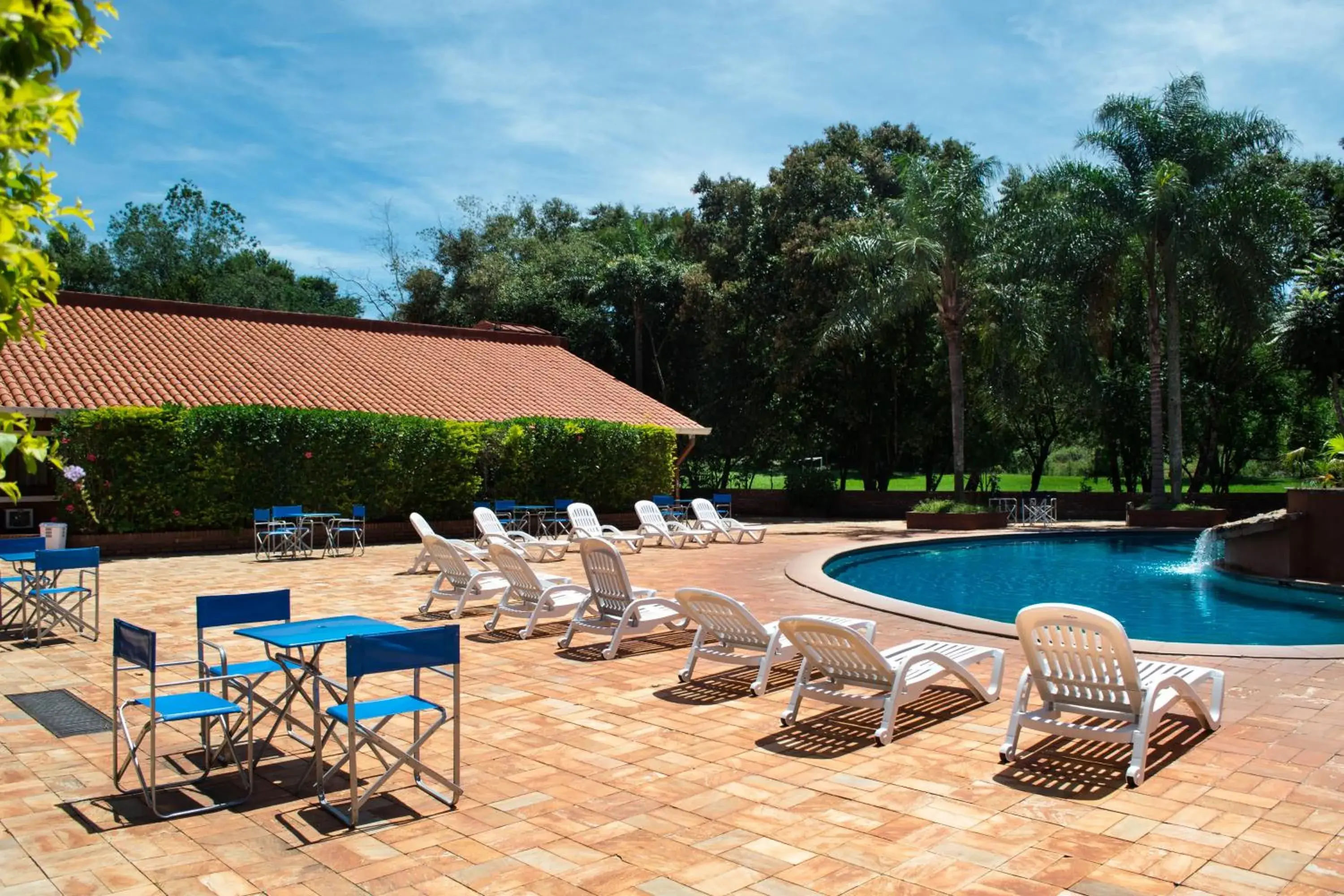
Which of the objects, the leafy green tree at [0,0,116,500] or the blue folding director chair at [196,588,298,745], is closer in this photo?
the leafy green tree at [0,0,116,500]

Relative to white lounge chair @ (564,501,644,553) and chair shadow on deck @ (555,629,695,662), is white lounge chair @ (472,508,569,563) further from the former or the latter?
chair shadow on deck @ (555,629,695,662)

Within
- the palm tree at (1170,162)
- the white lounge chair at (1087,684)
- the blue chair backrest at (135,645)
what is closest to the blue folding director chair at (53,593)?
the blue chair backrest at (135,645)

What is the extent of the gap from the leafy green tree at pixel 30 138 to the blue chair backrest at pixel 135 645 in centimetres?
233

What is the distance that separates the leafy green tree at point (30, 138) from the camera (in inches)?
88.4

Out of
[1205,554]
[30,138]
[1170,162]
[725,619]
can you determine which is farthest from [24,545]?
[1170,162]

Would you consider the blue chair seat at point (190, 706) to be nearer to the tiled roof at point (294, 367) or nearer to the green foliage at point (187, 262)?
the tiled roof at point (294, 367)

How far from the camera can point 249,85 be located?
90.0ft

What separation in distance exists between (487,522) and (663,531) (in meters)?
4.05

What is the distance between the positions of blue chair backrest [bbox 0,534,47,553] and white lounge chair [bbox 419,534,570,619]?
391cm

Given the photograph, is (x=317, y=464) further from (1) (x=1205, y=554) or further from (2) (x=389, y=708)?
A: (2) (x=389, y=708)

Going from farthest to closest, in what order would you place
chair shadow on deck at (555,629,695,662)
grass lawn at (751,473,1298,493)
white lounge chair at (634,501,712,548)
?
grass lawn at (751,473,1298,493)
white lounge chair at (634,501,712,548)
chair shadow on deck at (555,629,695,662)

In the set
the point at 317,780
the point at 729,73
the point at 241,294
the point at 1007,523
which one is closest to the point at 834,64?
the point at 729,73

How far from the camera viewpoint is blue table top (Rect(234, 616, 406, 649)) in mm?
5309

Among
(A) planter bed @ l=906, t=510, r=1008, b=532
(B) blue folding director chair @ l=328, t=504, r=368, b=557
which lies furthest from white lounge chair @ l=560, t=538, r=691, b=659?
(A) planter bed @ l=906, t=510, r=1008, b=532
